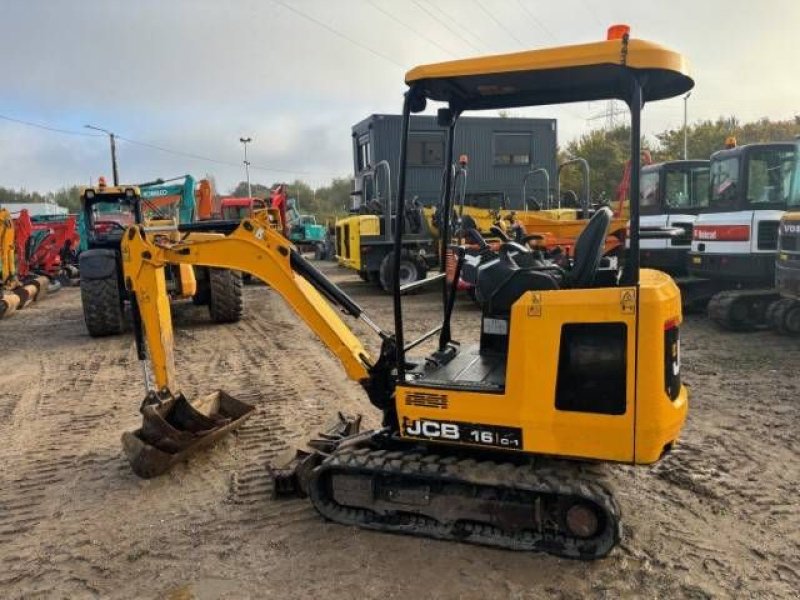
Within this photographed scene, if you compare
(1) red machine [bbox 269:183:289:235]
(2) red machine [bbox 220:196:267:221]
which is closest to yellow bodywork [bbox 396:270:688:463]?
(1) red machine [bbox 269:183:289:235]

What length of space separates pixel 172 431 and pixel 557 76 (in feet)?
10.8

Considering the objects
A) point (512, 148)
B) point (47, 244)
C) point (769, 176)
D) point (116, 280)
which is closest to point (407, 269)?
point (116, 280)

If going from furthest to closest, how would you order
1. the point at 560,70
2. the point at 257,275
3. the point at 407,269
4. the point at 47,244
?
1. the point at 47,244
2. the point at 407,269
3. the point at 257,275
4. the point at 560,70

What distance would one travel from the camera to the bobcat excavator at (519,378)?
2939mm

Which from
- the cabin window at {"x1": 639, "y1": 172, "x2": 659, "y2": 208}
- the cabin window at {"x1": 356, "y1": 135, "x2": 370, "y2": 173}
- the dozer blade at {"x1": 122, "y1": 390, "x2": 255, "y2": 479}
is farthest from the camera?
A: the cabin window at {"x1": 356, "y1": 135, "x2": 370, "y2": 173}

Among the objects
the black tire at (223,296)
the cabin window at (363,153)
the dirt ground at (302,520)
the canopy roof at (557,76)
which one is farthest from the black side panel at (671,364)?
the cabin window at (363,153)

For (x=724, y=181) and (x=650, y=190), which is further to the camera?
(x=650, y=190)

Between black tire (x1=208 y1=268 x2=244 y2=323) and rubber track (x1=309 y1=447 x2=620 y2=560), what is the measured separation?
21.1ft

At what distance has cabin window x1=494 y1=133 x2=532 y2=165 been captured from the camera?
16188 mm

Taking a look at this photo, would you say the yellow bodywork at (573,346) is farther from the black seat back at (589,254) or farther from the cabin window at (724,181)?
the cabin window at (724,181)

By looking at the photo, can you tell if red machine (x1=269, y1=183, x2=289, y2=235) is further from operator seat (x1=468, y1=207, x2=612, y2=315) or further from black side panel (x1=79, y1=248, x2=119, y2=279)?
operator seat (x1=468, y1=207, x2=612, y2=315)

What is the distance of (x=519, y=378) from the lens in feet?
10.3

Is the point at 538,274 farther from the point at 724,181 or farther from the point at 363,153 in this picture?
the point at 363,153

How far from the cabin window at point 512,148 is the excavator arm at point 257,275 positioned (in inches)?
508
